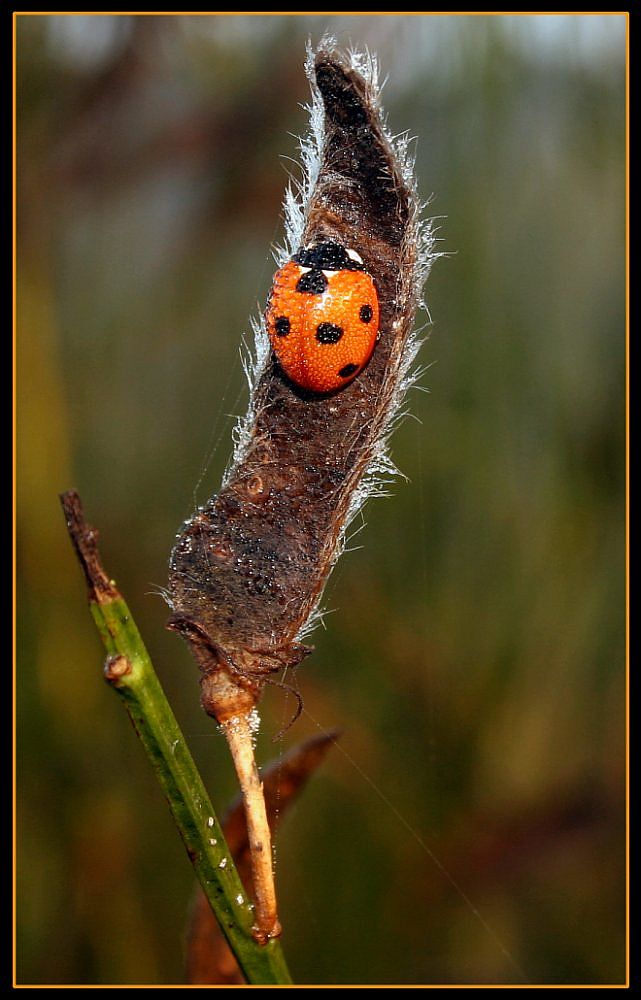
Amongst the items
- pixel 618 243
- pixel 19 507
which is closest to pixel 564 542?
pixel 618 243

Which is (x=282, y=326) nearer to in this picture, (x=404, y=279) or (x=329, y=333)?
(x=329, y=333)

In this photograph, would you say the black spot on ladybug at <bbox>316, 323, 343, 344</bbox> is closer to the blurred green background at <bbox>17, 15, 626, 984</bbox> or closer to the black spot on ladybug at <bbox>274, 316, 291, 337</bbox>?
the black spot on ladybug at <bbox>274, 316, 291, 337</bbox>

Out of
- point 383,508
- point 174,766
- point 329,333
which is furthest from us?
point 383,508

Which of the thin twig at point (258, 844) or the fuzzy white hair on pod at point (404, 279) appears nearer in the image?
the thin twig at point (258, 844)

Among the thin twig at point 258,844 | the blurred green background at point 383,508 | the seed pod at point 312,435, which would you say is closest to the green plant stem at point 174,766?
the thin twig at point 258,844

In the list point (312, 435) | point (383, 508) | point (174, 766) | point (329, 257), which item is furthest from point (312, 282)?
point (383, 508)

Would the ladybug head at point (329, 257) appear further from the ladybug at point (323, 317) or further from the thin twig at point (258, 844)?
the thin twig at point (258, 844)
